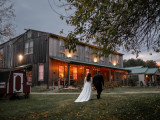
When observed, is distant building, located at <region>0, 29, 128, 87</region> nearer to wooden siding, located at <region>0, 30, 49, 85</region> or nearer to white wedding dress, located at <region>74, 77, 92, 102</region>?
wooden siding, located at <region>0, 30, 49, 85</region>

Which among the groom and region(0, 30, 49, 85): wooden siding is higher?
region(0, 30, 49, 85): wooden siding

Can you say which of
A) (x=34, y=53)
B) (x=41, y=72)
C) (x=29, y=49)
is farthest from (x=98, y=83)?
(x=29, y=49)

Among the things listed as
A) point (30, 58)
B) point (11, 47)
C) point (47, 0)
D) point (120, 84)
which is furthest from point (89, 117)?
point (11, 47)

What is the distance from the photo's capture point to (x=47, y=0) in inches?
215

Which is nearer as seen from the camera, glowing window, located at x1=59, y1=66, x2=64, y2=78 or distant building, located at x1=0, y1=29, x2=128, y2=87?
distant building, located at x1=0, y1=29, x2=128, y2=87

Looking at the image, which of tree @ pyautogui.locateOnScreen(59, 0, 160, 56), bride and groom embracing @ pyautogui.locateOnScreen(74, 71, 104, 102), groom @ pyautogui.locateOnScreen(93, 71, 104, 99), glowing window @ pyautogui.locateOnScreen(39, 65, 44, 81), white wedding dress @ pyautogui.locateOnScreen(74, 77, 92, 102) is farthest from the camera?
glowing window @ pyautogui.locateOnScreen(39, 65, 44, 81)

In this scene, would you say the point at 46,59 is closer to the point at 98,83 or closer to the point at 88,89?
the point at 88,89

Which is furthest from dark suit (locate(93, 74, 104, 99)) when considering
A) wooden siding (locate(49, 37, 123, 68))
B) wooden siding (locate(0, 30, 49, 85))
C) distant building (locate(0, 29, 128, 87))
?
wooden siding (locate(49, 37, 123, 68))

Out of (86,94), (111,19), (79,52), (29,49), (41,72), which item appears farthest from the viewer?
(79,52)

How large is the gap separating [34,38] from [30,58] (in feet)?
9.31

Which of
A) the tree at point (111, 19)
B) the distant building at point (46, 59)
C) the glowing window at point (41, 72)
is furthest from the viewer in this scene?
the glowing window at point (41, 72)

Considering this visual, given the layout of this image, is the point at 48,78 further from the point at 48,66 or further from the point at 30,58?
the point at 30,58

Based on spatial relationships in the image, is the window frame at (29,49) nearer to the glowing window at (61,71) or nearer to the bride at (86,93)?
the glowing window at (61,71)

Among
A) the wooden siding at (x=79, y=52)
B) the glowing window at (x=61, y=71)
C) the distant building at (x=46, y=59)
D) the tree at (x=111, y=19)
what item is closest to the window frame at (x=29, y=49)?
the distant building at (x=46, y=59)
